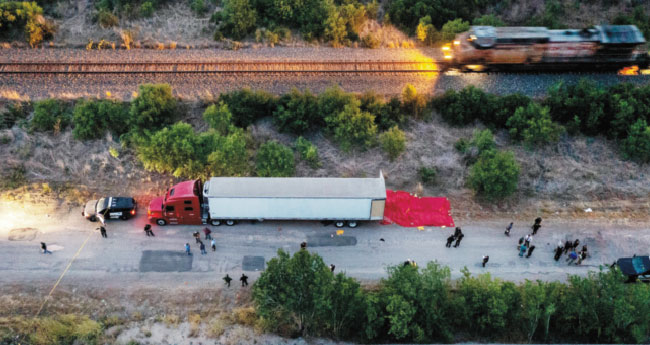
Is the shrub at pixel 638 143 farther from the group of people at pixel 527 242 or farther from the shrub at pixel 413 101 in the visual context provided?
the shrub at pixel 413 101

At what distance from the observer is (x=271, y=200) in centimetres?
2897

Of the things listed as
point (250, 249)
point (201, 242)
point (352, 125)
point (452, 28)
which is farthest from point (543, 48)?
point (201, 242)

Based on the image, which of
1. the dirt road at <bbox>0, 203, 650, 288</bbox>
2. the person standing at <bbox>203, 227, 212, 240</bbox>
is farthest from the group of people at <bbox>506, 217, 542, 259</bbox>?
the person standing at <bbox>203, 227, 212, 240</bbox>

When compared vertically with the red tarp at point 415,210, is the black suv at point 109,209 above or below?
below

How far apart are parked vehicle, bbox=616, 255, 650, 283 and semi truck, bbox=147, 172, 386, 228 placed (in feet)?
43.1

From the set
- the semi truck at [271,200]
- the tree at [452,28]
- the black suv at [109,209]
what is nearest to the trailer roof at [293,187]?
the semi truck at [271,200]

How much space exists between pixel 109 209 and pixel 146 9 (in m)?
18.9

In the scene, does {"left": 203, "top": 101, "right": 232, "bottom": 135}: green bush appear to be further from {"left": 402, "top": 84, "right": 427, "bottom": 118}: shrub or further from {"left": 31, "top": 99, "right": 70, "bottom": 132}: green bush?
{"left": 402, "top": 84, "right": 427, "bottom": 118}: shrub

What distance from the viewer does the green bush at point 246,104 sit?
3481 cm

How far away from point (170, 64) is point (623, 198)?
31341 millimetres

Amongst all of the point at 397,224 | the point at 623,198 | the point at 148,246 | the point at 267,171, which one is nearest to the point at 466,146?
the point at 397,224

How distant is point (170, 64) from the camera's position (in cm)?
3791

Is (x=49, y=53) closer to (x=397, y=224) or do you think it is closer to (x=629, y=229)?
(x=397, y=224)

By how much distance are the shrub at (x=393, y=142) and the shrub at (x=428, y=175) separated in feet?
6.16
